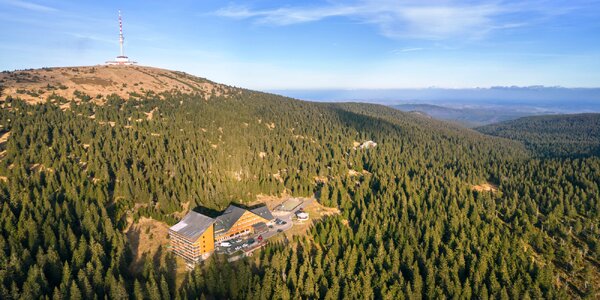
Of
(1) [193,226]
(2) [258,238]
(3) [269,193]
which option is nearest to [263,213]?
(2) [258,238]

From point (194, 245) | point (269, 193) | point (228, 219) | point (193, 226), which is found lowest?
point (194, 245)

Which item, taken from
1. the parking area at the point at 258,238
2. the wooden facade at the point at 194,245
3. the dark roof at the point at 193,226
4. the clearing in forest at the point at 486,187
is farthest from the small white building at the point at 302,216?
the clearing in forest at the point at 486,187

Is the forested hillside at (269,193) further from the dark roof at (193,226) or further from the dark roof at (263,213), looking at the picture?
the dark roof at (263,213)

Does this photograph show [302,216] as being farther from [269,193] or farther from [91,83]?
[91,83]

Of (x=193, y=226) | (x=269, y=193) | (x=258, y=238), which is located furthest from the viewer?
(x=269, y=193)

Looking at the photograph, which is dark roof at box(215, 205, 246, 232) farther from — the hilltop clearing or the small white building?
the hilltop clearing

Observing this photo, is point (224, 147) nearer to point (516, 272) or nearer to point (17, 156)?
point (17, 156)

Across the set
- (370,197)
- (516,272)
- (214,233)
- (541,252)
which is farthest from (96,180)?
(541,252)
